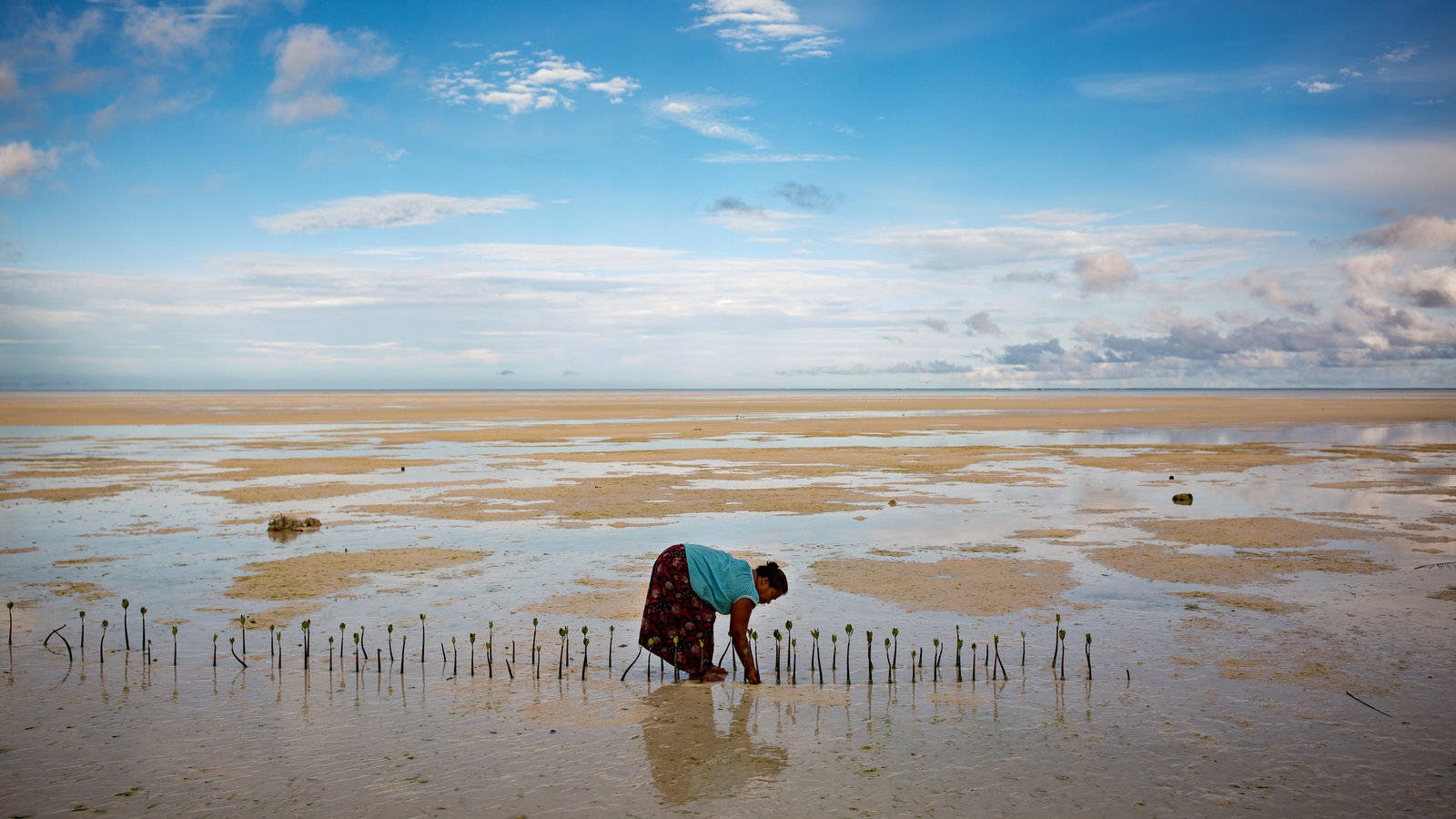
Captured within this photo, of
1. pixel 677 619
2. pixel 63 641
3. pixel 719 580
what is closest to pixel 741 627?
pixel 719 580

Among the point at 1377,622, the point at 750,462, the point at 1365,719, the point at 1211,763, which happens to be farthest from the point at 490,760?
the point at 750,462

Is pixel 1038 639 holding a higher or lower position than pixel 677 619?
lower

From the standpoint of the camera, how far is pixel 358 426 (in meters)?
60.8

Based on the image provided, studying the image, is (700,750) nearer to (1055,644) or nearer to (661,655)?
(661,655)

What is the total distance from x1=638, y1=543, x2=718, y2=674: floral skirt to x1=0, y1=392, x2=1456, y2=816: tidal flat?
0.35 metres

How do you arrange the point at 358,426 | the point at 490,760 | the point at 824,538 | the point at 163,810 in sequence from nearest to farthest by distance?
1. the point at 163,810
2. the point at 490,760
3. the point at 824,538
4. the point at 358,426

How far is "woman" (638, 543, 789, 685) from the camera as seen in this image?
28.6 ft

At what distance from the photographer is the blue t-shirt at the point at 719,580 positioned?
8.75 metres

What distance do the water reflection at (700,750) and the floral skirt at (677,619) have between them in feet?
1.33

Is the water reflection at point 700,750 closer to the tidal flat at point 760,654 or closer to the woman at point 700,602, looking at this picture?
the tidal flat at point 760,654

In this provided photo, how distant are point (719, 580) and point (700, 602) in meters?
0.36

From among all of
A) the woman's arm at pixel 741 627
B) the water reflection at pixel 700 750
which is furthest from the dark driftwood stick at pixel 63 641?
the woman's arm at pixel 741 627

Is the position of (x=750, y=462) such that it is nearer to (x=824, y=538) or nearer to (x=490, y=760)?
(x=824, y=538)

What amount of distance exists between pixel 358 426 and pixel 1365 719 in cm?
6196
